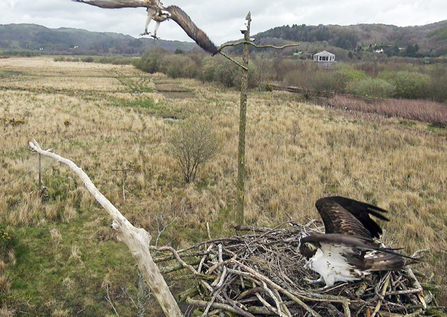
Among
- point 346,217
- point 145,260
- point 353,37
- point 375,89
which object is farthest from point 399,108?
point 353,37

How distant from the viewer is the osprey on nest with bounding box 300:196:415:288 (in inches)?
118

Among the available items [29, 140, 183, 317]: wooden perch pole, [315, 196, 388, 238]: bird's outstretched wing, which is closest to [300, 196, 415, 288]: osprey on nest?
[315, 196, 388, 238]: bird's outstretched wing

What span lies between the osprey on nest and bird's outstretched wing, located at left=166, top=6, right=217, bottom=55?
2.27 meters

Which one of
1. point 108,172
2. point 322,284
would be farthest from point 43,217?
point 322,284

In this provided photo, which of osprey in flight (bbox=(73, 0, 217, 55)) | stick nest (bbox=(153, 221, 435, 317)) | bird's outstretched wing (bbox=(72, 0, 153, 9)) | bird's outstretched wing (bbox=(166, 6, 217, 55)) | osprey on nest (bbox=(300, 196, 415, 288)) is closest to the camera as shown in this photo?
bird's outstretched wing (bbox=(72, 0, 153, 9))

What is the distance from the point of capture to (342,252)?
3.32m

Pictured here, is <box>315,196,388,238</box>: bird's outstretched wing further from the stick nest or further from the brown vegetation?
the brown vegetation

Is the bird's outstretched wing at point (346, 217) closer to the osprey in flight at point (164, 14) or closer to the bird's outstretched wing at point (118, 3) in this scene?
the osprey in flight at point (164, 14)

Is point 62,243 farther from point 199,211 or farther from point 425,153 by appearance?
point 425,153

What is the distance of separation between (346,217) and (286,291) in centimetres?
130

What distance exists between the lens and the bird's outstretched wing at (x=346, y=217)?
374cm

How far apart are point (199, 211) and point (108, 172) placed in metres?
4.12

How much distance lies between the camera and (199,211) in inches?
309

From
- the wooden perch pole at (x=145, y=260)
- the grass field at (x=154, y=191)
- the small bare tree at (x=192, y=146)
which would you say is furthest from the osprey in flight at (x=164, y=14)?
the small bare tree at (x=192, y=146)
